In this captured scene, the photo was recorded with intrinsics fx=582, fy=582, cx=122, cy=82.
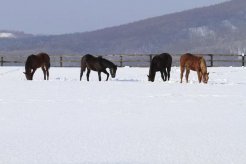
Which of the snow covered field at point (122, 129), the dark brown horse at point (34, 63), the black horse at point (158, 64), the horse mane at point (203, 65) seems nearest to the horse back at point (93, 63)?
the dark brown horse at point (34, 63)

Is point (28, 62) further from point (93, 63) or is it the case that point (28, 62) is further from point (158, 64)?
point (158, 64)

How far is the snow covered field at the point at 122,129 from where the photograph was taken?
254 inches

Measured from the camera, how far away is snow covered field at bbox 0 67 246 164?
645 centimetres

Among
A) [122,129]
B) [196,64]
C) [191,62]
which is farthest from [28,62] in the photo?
[122,129]

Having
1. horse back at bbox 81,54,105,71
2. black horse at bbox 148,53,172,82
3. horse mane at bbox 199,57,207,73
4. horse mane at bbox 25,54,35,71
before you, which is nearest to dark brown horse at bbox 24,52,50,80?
horse mane at bbox 25,54,35,71

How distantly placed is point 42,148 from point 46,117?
3.12 m

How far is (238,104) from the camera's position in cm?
1257

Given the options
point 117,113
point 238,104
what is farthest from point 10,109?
point 238,104

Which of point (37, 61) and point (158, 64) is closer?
point (158, 64)

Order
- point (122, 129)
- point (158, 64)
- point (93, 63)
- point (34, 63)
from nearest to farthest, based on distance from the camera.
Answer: point (122, 129), point (158, 64), point (93, 63), point (34, 63)

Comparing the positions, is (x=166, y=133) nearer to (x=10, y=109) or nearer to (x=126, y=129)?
(x=126, y=129)

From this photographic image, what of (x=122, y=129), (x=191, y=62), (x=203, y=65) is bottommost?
(x=122, y=129)

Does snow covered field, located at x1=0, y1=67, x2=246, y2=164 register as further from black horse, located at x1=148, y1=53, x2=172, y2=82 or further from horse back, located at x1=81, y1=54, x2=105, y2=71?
horse back, located at x1=81, y1=54, x2=105, y2=71

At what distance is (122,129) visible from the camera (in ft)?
27.9
